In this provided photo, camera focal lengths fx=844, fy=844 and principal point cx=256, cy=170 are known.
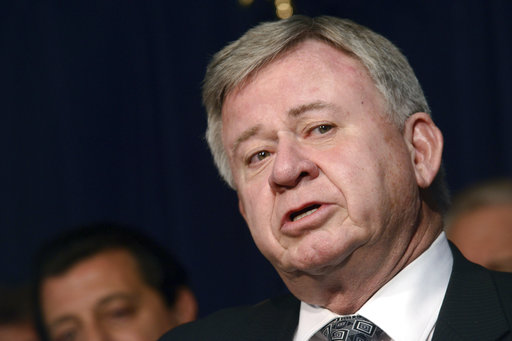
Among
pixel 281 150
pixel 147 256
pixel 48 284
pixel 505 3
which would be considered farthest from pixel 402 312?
pixel 505 3

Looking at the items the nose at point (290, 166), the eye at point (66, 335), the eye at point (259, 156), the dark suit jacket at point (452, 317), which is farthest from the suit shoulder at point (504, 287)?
the eye at point (66, 335)

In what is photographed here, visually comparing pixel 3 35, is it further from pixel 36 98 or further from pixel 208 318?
pixel 208 318

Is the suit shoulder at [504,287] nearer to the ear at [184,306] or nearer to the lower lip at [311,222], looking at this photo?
the lower lip at [311,222]

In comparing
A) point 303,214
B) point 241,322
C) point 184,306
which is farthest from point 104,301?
point 303,214

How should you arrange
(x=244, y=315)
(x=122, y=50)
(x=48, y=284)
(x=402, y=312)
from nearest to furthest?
(x=402, y=312)
(x=244, y=315)
(x=48, y=284)
(x=122, y=50)

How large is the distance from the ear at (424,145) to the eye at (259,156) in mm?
373

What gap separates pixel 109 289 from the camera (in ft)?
9.69

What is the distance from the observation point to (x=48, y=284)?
3.07 meters

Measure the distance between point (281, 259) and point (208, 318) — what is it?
1.51ft

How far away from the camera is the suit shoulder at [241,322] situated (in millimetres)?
2387

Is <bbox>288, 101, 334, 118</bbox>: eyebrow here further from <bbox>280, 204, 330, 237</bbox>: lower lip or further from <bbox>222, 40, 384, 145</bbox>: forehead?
<bbox>280, 204, 330, 237</bbox>: lower lip

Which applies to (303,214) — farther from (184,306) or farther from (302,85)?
(184,306)

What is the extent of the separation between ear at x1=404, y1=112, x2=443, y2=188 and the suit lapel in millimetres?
267

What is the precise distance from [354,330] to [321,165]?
0.42 metres
